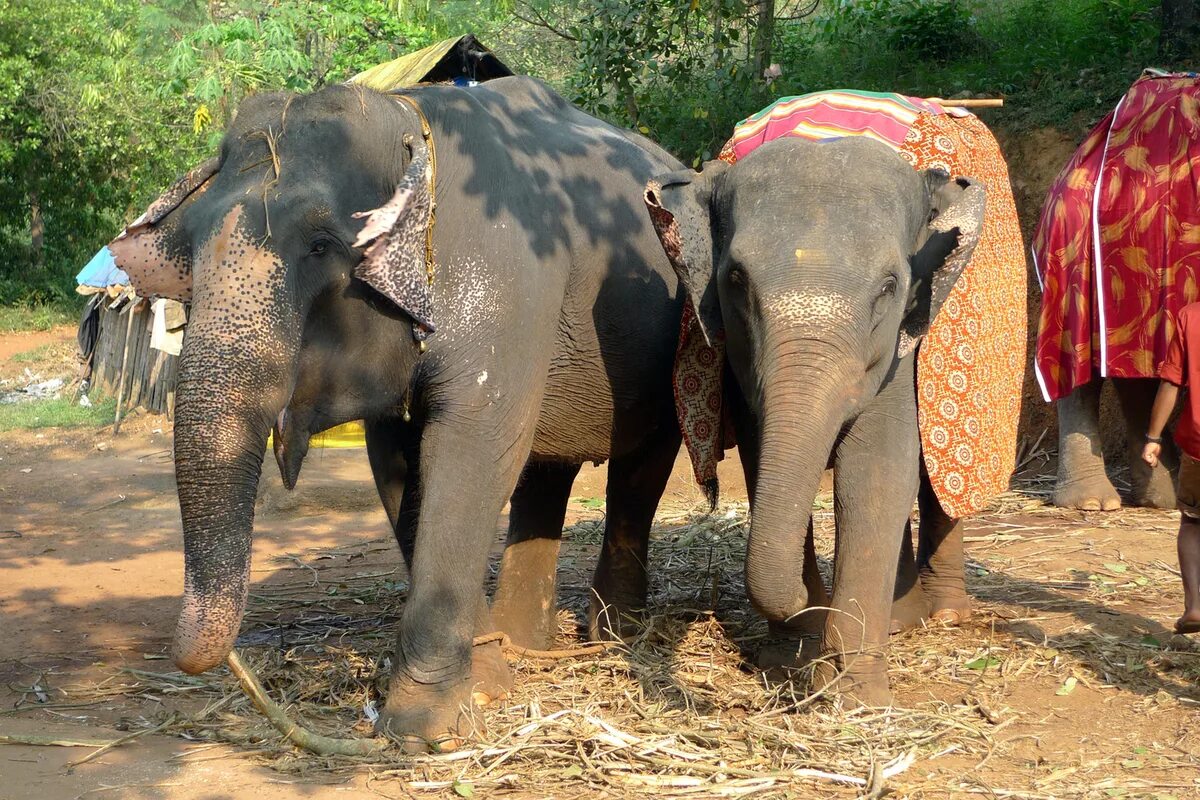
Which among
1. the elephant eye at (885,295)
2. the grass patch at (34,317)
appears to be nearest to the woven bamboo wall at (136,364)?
the grass patch at (34,317)

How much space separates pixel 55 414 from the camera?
1405cm

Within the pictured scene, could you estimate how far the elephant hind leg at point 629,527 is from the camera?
18.2 ft

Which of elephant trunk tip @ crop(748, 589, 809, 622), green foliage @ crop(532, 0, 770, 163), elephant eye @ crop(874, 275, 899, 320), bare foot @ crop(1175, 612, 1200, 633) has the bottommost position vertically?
bare foot @ crop(1175, 612, 1200, 633)

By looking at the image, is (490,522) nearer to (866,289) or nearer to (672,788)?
(672,788)

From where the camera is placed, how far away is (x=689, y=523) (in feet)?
25.3

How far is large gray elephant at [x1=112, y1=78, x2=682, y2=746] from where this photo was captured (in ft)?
12.0

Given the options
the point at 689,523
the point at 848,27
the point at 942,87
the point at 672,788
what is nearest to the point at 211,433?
the point at 672,788

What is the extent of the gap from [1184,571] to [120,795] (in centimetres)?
332

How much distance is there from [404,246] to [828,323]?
1220 millimetres

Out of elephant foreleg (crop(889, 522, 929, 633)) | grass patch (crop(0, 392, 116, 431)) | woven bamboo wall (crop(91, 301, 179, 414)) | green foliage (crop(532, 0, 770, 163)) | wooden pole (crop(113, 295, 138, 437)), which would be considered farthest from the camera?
wooden pole (crop(113, 295, 138, 437))

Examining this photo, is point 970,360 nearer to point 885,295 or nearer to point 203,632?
point 885,295

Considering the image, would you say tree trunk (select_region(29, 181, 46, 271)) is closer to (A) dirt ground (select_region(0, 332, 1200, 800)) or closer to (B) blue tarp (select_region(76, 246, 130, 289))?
(B) blue tarp (select_region(76, 246, 130, 289))

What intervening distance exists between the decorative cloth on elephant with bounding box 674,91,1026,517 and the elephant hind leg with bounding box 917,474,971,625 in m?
0.60

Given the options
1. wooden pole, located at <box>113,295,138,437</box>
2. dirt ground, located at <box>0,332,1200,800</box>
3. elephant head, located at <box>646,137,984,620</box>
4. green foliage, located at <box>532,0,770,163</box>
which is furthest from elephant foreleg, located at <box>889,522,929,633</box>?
wooden pole, located at <box>113,295,138,437</box>
